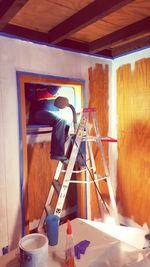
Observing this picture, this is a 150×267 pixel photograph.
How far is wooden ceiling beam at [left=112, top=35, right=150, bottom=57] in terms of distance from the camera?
7.42ft

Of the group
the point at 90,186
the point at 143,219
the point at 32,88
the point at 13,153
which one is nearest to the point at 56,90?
the point at 32,88

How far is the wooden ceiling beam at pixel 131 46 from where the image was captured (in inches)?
89.0

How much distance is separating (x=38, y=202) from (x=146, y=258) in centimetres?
185

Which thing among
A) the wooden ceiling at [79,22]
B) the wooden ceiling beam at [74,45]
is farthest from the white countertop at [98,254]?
the wooden ceiling beam at [74,45]

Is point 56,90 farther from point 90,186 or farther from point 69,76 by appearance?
point 90,186

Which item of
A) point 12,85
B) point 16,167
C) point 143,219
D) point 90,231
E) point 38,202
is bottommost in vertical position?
point 143,219

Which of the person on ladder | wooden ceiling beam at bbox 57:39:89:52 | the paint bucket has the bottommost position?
the paint bucket

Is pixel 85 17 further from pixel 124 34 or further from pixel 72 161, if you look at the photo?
pixel 72 161

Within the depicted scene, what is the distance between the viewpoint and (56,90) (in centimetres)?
272

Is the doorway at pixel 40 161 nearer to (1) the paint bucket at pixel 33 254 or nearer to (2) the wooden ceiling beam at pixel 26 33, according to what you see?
(2) the wooden ceiling beam at pixel 26 33

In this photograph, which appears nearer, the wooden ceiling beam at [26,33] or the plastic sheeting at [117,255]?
the plastic sheeting at [117,255]

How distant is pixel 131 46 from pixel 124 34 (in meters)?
0.41

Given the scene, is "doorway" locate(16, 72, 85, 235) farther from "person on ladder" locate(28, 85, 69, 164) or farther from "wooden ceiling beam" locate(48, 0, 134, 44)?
"wooden ceiling beam" locate(48, 0, 134, 44)

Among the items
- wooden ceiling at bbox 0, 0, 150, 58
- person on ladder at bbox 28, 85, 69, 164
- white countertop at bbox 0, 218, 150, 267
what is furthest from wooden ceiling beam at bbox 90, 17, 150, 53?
white countertop at bbox 0, 218, 150, 267
